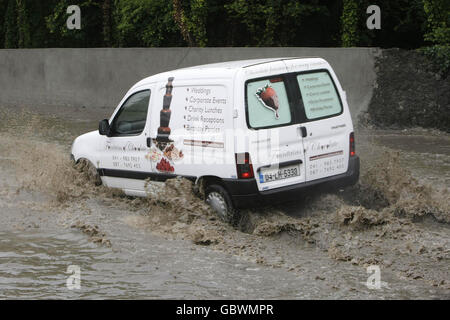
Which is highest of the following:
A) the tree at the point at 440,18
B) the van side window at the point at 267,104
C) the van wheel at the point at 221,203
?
the tree at the point at 440,18

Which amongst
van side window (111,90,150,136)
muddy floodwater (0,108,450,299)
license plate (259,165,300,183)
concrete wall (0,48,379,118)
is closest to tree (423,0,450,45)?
concrete wall (0,48,379,118)

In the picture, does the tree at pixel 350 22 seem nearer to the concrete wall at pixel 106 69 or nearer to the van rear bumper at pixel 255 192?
the concrete wall at pixel 106 69

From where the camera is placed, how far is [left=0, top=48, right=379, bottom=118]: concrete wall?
Result: 728 inches

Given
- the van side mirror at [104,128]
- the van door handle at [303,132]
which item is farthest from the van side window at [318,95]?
the van side mirror at [104,128]

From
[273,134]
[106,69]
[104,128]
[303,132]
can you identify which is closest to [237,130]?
[273,134]

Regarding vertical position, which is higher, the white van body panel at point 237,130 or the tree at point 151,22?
the tree at point 151,22

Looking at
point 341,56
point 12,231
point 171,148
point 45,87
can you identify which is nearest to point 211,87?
point 171,148

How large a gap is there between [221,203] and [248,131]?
99cm

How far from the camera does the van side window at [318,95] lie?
9.35m

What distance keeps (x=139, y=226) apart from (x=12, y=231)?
63.2 inches

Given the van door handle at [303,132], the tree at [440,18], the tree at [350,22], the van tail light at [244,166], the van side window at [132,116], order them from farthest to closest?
the tree at [350,22], the tree at [440,18], the van side window at [132,116], the van door handle at [303,132], the van tail light at [244,166]

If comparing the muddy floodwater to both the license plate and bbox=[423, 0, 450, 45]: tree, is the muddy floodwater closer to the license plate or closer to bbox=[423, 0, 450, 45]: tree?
the license plate

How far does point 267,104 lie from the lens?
908cm

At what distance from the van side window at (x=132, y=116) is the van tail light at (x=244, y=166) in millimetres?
1912
